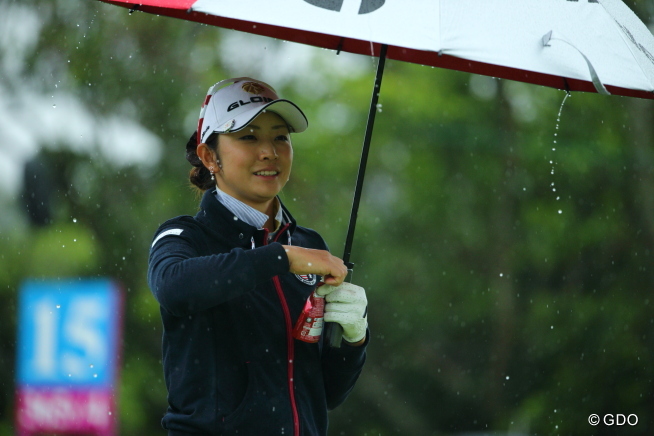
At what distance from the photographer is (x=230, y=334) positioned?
271 cm

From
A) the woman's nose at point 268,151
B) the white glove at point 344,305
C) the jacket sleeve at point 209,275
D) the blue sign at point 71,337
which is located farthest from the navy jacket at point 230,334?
the blue sign at point 71,337

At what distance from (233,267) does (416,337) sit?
14500mm

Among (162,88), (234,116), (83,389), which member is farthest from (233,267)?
(162,88)

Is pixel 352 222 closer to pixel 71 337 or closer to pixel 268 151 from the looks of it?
pixel 268 151

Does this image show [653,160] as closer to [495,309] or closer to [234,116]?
[495,309]

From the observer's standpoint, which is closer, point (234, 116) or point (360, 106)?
point (234, 116)

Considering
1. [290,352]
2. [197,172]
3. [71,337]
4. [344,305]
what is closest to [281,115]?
[197,172]

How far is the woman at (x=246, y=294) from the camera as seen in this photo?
2561 mm

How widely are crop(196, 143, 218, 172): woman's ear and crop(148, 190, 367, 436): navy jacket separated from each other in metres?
0.11

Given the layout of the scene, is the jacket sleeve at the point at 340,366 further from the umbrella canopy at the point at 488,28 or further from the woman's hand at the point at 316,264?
the umbrella canopy at the point at 488,28

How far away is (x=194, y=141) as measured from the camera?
3160mm

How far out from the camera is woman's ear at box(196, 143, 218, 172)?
2984 millimetres

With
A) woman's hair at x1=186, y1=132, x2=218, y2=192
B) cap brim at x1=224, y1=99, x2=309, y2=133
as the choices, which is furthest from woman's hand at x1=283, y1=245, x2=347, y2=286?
woman's hair at x1=186, y1=132, x2=218, y2=192

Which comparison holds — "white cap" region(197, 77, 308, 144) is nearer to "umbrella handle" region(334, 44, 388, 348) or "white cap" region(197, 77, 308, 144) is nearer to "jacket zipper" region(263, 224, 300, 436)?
"umbrella handle" region(334, 44, 388, 348)
